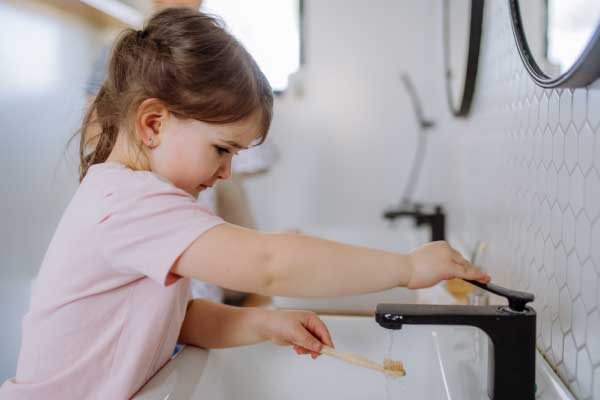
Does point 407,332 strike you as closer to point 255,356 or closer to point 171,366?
point 255,356

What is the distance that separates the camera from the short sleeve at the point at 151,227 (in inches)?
19.6

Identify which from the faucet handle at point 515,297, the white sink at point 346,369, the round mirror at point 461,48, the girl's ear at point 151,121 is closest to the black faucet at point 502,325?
the faucet handle at point 515,297

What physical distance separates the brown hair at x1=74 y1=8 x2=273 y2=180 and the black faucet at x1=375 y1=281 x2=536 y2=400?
309 mm

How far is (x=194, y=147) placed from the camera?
0.62m

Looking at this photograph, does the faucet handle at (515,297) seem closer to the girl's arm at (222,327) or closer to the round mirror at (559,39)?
the round mirror at (559,39)

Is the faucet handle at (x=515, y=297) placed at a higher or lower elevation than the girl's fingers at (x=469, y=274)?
lower

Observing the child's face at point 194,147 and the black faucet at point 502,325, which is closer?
the black faucet at point 502,325

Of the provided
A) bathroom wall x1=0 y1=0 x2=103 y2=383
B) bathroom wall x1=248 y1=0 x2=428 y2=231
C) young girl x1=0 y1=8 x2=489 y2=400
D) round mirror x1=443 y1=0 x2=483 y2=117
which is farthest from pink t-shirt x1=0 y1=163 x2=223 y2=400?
bathroom wall x1=248 y1=0 x2=428 y2=231

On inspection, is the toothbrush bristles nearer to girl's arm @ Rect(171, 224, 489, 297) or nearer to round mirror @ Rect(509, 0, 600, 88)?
girl's arm @ Rect(171, 224, 489, 297)

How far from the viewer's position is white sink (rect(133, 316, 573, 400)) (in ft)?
2.06

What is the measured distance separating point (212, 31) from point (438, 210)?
114 cm

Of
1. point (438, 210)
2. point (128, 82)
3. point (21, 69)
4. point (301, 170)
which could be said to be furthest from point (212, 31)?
point (301, 170)

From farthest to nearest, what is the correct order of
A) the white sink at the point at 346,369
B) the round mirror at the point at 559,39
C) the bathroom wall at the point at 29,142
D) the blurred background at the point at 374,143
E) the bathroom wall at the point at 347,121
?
the bathroom wall at the point at 347,121
the bathroom wall at the point at 29,142
the white sink at the point at 346,369
the blurred background at the point at 374,143
the round mirror at the point at 559,39

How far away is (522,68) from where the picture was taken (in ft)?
2.29
